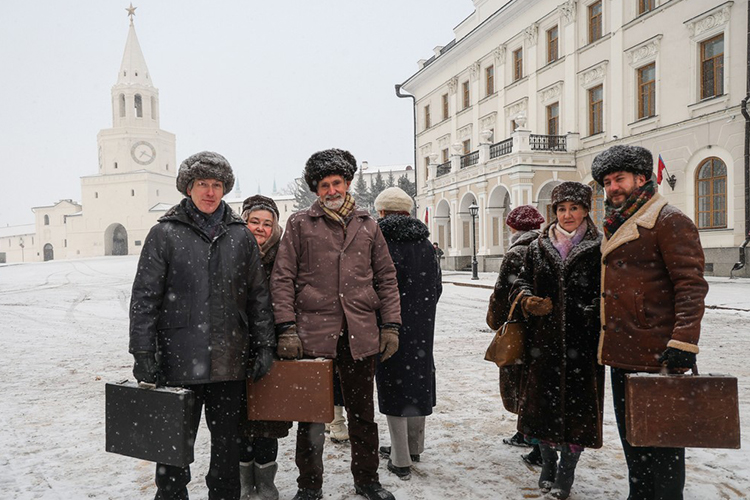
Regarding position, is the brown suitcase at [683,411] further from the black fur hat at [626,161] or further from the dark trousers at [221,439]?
the dark trousers at [221,439]

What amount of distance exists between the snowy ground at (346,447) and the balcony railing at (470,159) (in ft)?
61.6

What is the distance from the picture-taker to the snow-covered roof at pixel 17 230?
85500 mm

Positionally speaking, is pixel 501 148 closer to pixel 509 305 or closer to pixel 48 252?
pixel 509 305

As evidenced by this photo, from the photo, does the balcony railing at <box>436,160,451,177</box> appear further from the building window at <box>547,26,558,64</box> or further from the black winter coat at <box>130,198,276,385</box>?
the black winter coat at <box>130,198,276,385</box>

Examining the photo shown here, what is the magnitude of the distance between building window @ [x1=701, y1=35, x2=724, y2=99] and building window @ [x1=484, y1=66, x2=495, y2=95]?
12263mm

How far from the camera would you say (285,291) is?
3.02 metres

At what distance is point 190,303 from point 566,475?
2.32 meters

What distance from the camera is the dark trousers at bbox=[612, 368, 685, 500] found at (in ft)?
8.82

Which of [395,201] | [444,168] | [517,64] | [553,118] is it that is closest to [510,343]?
[395,201]

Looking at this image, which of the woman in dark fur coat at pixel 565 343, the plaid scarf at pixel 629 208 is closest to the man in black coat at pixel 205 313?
the woman in dark fur coat at pixel 565 343

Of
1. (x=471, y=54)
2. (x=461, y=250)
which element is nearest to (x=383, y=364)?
(x=461, y=250)

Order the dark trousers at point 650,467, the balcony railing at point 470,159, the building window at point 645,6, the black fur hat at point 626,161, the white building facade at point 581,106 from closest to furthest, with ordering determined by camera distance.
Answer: the dark trousers at point 650,467
the black fur hat at point 626,161
the white building facade at point 581,106
the building window at point 645,6
the balcony railing at point 470,159

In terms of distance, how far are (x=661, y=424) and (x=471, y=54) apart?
3021 centimetres

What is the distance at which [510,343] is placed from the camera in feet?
11.0
